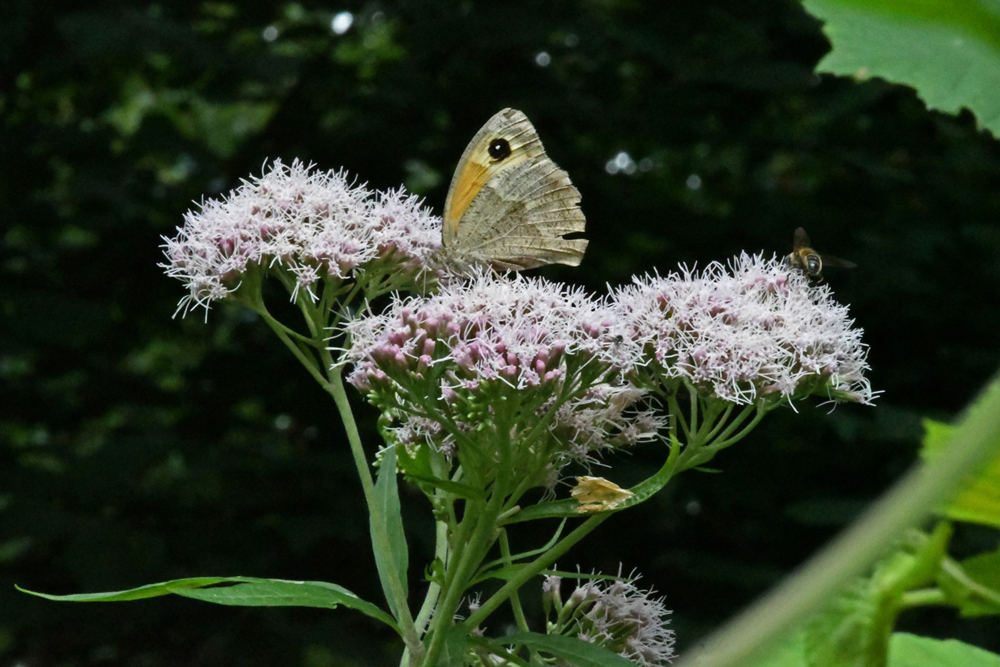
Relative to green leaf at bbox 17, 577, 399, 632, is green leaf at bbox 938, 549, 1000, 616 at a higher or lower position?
higher

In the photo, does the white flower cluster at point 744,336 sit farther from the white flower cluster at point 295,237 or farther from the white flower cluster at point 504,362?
the white flower cluster at point 295,237

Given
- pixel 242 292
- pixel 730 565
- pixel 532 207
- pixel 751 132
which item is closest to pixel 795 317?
pixel 532 207

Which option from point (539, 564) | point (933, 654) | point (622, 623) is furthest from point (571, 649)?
point (933, 654)

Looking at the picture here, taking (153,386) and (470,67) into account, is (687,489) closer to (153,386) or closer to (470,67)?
(470,67)

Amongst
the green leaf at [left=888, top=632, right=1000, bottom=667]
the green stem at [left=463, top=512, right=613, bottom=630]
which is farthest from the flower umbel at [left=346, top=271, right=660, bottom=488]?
the green leaf at [left=888, top=632, right=1000, bottom=667]

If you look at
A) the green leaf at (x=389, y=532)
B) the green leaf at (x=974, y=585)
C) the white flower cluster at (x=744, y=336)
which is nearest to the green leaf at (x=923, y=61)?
the green leaf at (x=974, y=585)

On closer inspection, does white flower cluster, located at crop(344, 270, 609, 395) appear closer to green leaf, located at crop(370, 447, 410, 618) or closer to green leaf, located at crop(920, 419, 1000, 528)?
green leaf, located at crop(370, 447, 410, 618)

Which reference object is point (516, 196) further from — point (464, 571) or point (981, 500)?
point (981, 500)
